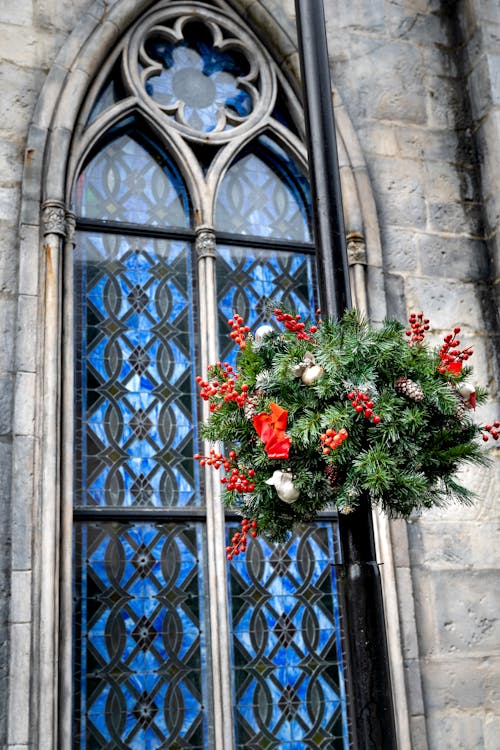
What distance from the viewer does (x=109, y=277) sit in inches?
220

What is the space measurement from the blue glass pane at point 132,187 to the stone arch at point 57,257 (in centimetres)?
28

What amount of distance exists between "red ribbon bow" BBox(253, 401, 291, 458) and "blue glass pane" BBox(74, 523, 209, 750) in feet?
7.29

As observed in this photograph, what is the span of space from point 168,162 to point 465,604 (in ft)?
9.61

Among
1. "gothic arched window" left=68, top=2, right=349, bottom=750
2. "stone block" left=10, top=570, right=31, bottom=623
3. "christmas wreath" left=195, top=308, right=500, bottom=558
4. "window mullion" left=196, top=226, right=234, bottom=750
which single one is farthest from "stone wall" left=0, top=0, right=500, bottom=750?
"christmas wreath" left=195, top=308, right=500, bottom=558

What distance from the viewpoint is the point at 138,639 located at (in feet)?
16.4

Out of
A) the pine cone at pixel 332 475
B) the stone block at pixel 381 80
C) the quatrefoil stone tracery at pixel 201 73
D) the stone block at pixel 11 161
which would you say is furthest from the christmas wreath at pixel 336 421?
the stone block at pixel 381 80

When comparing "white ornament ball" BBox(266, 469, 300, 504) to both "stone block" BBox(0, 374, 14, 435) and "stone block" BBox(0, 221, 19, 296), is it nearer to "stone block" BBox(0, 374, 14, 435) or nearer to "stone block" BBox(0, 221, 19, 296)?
"stone block" BBox(0, 374, 14, 435)

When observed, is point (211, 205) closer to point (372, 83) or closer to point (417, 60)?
point (372, 83)

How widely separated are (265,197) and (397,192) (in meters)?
0.78

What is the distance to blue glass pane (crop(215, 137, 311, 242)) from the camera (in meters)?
6.03

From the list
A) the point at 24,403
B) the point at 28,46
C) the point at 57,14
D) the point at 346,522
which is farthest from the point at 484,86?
the point at 346,522

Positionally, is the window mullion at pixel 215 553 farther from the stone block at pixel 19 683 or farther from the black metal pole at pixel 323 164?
the black metal pole at pixel 323 164

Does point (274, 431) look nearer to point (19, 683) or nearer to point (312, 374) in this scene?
point (312, 374)

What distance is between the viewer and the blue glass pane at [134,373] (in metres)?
5.25
